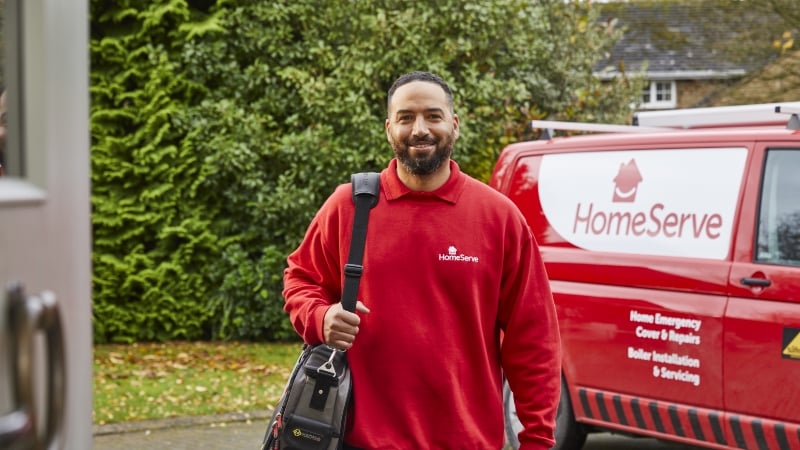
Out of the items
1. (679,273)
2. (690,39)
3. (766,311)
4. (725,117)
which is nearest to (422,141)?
(766,311)

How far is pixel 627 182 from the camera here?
715 cm

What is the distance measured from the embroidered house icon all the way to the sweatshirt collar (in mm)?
3632

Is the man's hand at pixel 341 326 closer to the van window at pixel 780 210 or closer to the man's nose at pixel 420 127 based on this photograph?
the man's nose at pixel 420 127

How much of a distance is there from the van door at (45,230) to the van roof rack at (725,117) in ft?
18.0

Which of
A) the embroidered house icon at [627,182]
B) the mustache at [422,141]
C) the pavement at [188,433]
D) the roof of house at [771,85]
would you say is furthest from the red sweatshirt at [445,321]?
the roof of house at [771,85]

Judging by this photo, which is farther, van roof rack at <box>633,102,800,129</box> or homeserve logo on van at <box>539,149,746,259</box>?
van roof rack at <box>633,102,800,129</box>

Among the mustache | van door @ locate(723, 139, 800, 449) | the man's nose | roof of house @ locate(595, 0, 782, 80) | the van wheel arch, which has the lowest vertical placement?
the van wheel arch

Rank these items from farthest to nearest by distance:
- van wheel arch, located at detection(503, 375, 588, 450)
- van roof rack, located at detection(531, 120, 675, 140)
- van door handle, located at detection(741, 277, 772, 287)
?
van roof rack, located at detection(531, 120, 675, 140)
van wheel arch, located at detection(503, 375, 588, 450)
van door handle, located at detection(741, 277, 772, 287)

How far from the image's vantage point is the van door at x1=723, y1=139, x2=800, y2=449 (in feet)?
19.9

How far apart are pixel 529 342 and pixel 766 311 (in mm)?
2955

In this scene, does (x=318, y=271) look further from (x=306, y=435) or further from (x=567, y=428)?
(x=567, y=428)

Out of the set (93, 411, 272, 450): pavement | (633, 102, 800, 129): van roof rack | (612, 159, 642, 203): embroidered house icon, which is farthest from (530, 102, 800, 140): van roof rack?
(93, 411, 272, 450): pavement

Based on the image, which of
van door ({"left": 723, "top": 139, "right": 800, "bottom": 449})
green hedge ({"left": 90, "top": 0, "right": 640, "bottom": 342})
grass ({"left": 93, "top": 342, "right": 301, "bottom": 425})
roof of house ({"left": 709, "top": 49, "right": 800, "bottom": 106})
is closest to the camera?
van door ({"left": 723, "top": 139, "right": 800, "bottom": 449})

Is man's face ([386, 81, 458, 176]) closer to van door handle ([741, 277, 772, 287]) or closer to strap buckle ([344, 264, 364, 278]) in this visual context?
strap buckle ([344, 264, 364, 278])
